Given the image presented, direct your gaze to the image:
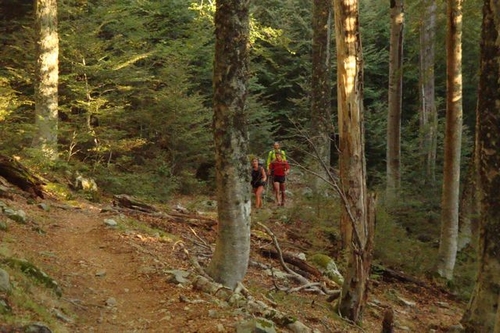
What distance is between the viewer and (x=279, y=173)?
Answer: 14.0 m

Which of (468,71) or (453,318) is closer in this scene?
(453,318)

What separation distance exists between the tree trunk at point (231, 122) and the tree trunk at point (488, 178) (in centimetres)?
291

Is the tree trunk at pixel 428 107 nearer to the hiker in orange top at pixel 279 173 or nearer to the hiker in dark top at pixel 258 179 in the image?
the hiker in orange top at pixel 279 173

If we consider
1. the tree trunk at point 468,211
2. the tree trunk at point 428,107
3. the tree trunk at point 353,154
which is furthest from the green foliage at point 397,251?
the tree trunk at point 428,107

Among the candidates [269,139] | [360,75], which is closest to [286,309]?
[360,75]

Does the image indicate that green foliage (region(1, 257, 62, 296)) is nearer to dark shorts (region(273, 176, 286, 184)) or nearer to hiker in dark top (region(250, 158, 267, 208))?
hiker in dark top (region(250, 158, 267, 208))

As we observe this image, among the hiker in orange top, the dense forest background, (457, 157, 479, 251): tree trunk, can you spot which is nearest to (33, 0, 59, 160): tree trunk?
the dense forest background

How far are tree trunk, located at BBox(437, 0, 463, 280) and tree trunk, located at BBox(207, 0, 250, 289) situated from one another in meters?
5.99

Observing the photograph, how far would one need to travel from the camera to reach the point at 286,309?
6.84 meters

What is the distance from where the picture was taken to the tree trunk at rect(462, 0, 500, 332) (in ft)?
18.6

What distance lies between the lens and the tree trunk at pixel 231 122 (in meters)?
5.73

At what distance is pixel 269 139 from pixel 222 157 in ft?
44.0

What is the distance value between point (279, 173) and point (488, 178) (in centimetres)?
844

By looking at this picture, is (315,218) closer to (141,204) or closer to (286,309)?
(141,204)
